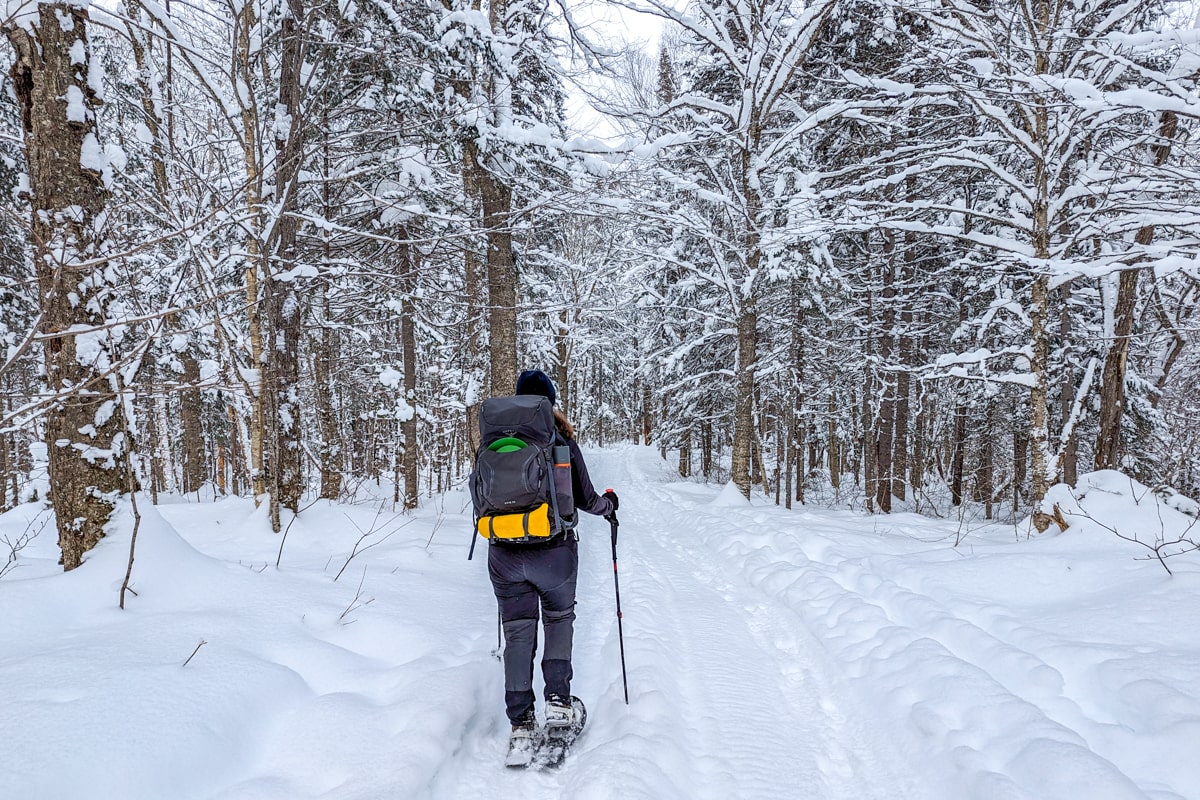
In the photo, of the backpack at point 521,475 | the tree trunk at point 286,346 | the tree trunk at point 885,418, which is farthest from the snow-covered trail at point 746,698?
the tree trunk at point 885,418

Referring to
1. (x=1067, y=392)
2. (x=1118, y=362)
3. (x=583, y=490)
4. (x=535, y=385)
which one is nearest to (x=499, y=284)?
(x=535, y=385)

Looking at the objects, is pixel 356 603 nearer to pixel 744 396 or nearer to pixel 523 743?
pixel 523 743

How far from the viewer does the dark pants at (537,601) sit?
133 inches

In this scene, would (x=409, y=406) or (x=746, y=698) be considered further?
(x=409, y=406)

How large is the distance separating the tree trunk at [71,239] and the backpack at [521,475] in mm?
2653

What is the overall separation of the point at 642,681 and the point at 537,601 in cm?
102

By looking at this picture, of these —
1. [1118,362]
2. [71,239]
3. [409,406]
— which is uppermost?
[71,239]

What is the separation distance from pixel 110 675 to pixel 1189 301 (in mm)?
15293

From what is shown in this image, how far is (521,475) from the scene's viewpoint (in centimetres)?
326

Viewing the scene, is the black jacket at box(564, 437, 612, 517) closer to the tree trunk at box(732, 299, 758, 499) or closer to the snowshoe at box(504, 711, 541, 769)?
the snowshoe at box(504, 711, 541, 769)

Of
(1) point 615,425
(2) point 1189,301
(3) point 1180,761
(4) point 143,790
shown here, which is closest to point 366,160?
(4) point 143,790

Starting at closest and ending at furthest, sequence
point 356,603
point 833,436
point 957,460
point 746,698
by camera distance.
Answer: point 746,698, point 356,603, point 957,460, point 833,436

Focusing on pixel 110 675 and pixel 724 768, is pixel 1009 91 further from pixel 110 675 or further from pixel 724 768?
pixel 110 675

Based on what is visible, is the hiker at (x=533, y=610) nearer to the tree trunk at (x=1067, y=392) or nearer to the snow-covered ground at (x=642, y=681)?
the snow-covered ground at (x=642, y=681)
